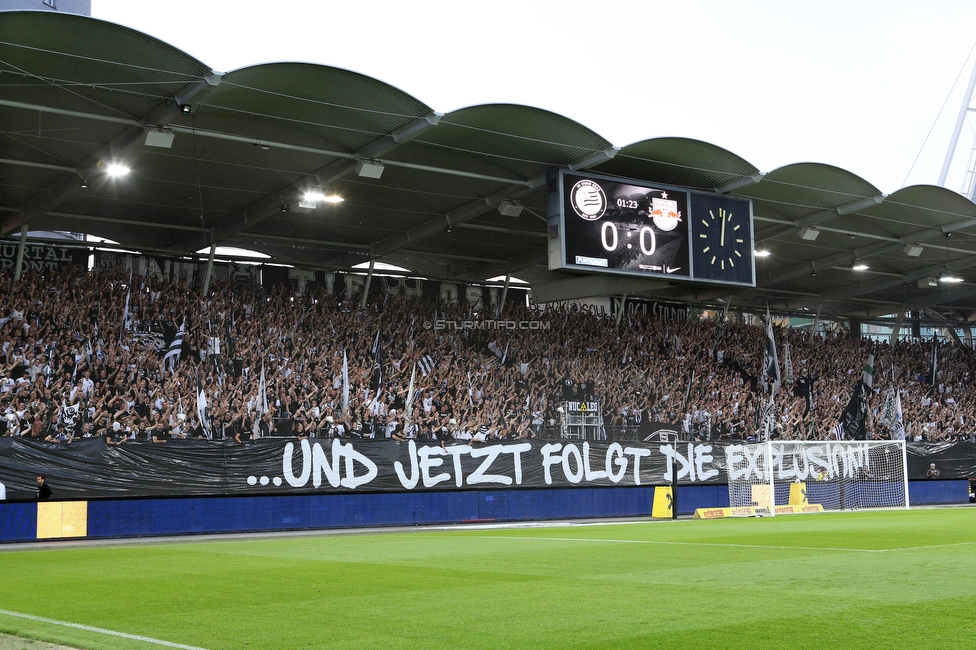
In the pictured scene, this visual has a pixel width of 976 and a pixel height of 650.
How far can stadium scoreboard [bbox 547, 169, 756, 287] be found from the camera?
2702cm

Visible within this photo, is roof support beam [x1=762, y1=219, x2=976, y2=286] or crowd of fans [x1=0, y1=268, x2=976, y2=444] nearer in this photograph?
crowd of fans [x1=0, y1=268, x2=976, y2=444]

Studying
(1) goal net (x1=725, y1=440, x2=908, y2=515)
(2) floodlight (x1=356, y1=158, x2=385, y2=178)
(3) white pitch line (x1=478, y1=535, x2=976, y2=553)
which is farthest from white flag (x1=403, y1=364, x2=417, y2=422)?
(1) goal net (x1=725, y1=440, x2=908, y2=515)

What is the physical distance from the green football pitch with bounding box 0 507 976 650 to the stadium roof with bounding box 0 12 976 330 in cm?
1012

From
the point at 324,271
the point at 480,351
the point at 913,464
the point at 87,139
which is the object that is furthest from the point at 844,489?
the point at 87,139

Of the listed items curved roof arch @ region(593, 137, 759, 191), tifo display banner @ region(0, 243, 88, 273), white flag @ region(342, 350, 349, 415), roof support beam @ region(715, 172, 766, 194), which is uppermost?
curved roof arch @ region(593, 137, 759, 191)

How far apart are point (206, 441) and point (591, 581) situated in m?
16.4

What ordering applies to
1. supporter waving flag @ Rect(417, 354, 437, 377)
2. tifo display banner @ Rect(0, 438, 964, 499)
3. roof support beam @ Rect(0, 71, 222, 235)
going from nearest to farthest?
roof support beam @ Rect(0, 71, 222, 235)
tifo display banner @ Rect(0, 438, 964, 499)
supporter waving flag @ Rect(417, 354, 437, 377)

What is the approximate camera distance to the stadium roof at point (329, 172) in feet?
72.6

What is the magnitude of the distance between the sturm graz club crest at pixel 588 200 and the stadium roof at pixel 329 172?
70 centimetres

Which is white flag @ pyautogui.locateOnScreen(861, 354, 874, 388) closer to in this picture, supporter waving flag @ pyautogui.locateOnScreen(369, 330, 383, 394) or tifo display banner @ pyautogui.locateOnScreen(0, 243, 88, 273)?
supporter waving flag @ pyautogui.locateOnScreen(369, 330, 383, 394)

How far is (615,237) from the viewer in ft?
90.3

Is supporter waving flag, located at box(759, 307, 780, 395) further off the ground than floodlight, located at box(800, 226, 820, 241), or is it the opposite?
floodlight, located at box(800, 226, 820, 241)

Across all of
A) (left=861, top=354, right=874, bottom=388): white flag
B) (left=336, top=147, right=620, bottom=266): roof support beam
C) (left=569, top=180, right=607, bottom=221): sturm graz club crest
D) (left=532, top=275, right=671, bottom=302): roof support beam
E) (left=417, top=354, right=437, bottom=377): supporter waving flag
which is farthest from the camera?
(left=861, top=354, right=874, bottom=388): white flag

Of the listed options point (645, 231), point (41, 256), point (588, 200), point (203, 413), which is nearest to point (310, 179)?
point (203, 413)
